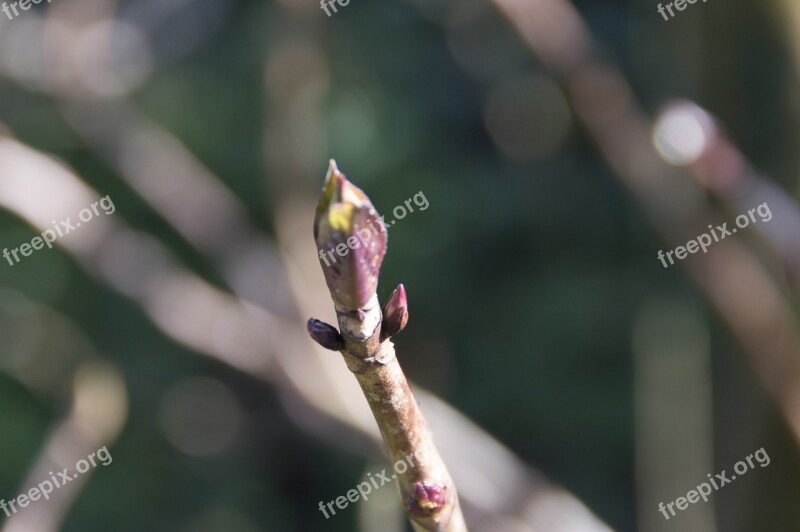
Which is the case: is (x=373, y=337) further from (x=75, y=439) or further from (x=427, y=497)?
(x=75, y=439)

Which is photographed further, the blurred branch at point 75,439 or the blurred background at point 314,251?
the blurred background at point 314,251

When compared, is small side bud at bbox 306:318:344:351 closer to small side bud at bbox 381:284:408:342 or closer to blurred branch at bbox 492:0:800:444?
small side bud at bbox 381:284:408:342

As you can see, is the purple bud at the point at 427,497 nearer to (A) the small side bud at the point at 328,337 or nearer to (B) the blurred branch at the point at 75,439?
(A) the small side bud at the point at 328,337

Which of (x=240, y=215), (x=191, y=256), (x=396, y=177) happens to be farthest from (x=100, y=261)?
(x=396, y=177)

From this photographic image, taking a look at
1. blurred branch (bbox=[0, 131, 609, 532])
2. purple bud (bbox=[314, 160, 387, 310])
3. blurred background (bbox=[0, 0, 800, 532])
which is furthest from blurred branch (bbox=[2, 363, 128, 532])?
purple bud (bbox=[314, 160, 387, 310])

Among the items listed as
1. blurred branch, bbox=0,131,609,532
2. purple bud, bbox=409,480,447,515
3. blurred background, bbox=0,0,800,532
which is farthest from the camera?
blurred background, bbox=0,0,800,532

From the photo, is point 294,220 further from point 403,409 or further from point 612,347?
point 403,409

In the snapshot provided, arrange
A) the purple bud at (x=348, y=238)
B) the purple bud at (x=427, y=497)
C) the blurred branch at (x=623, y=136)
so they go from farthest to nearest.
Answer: the blurred branch at (x=623, y=136) → the purple bud at (x=427, y=497) → the purple bud at (x=348, y=238)

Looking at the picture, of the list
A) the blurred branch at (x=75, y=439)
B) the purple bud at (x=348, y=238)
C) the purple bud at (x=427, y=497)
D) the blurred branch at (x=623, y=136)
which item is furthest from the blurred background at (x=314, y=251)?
the purple bud at (x=348, y=238)
